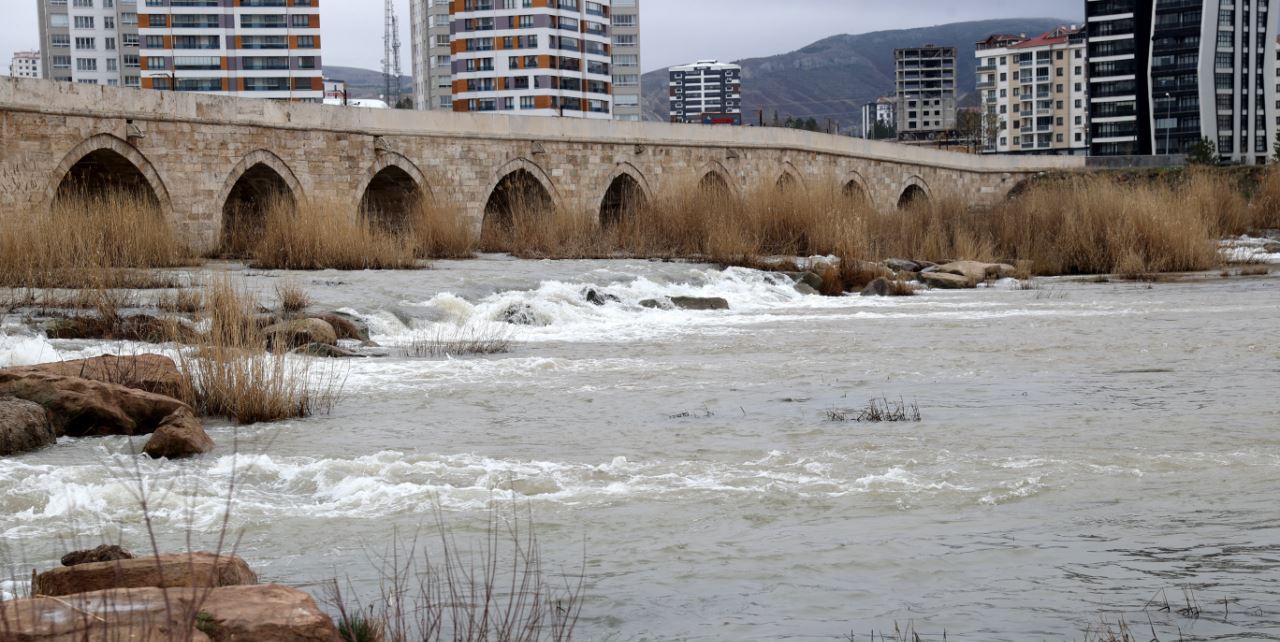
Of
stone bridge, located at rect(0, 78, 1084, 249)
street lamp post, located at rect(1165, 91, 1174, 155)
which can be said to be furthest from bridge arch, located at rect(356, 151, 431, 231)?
street lamp post, located at rect(1165, 91, 1174, 155)

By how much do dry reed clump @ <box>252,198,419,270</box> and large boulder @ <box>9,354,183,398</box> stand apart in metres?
10.6

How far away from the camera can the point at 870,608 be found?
4547 mm

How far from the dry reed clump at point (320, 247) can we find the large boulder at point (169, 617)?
16090mm

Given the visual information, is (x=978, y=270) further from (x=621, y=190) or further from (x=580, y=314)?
(x=621, y=190)

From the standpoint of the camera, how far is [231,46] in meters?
79.4

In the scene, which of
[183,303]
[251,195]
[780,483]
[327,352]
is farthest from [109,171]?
[780,483]

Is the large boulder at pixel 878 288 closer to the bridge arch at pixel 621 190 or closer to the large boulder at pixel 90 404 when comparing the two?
the bridge arch at pixel 621 190

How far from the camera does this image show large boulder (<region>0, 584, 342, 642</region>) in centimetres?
298

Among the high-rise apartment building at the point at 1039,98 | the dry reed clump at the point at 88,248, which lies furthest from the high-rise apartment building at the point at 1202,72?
the dry reed clump at the point at 88,248

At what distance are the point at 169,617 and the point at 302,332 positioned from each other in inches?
333

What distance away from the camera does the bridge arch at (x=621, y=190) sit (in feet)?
100

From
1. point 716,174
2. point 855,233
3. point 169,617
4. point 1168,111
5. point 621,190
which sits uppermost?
point 1168,111

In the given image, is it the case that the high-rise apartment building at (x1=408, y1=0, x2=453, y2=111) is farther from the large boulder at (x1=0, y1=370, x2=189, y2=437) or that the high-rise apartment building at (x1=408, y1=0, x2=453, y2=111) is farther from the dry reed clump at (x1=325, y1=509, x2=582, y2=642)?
the dry reed clump at (x1=325, y1=509, x2=582, y2=642)

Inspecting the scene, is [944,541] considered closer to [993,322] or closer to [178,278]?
[993,322]
